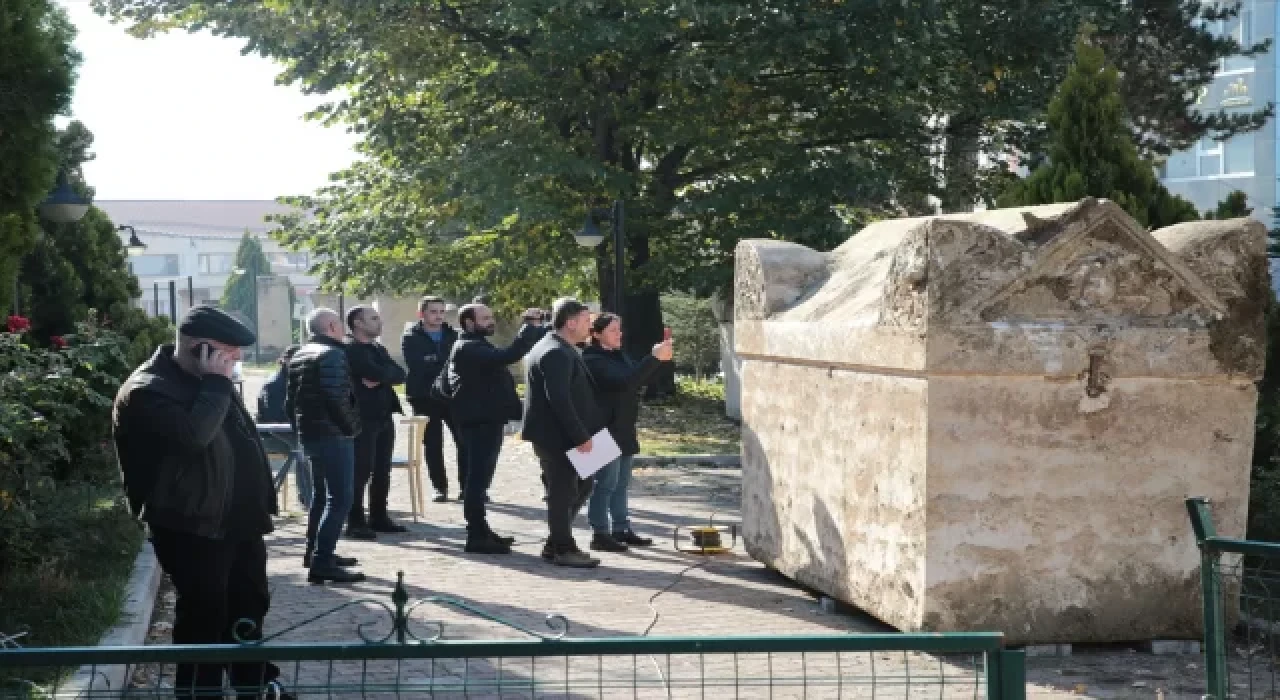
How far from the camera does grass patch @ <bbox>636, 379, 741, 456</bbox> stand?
22.2 meters

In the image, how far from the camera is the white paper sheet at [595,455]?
11.8 m

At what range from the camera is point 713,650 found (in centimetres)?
386

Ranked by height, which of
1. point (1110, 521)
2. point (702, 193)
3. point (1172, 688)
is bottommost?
point (1172, 688)

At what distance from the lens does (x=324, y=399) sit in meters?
11.0

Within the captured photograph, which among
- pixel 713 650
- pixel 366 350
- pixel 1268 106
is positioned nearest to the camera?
pixel 713 650

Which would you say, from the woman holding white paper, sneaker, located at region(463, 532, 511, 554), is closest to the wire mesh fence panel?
sneaker, located at region(463, 532, 511, 554)

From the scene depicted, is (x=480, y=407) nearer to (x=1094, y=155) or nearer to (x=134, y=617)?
(x=134, y=617)

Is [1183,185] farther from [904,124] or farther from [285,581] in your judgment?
[285,581]

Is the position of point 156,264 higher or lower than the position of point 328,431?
higher

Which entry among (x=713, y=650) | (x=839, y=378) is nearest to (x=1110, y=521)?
(x=839, y=378)

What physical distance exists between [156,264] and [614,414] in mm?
109928

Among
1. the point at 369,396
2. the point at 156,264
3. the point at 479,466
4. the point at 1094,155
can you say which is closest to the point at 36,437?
the point at 369,396

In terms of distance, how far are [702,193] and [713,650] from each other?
21081 mm

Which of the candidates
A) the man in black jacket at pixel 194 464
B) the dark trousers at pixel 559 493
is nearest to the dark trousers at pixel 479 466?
the dark trousers at pixel 559 493
